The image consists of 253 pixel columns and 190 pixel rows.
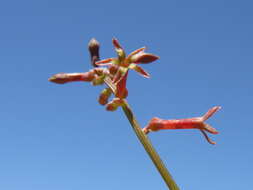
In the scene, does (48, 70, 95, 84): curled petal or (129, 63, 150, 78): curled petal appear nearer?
(129, 63, 150, 78): curled petal

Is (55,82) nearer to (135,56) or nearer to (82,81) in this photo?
(82,81)

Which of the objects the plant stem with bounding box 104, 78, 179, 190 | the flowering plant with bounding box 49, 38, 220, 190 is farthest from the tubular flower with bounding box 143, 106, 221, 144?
the plant stem with bounding box 104, 78, 179, 190

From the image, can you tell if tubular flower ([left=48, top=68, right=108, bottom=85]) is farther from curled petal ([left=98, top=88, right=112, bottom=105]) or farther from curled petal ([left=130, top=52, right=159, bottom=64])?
curled petal ([left=130, top=52, right=159, bottom=64])

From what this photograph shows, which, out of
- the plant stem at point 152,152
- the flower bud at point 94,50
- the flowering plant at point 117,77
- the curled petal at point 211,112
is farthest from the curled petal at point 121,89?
the curled petal at point 211,112

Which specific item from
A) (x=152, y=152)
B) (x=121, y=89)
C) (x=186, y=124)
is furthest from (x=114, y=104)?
(x=186, y=124)

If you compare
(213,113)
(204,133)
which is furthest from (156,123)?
(213,113)

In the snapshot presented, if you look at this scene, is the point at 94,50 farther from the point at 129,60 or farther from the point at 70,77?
the point at 129,60
